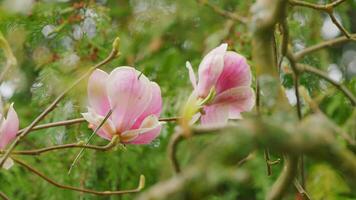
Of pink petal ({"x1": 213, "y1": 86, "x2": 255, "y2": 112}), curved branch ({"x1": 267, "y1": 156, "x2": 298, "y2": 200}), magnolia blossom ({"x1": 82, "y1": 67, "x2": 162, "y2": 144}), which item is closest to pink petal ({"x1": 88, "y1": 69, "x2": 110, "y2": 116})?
magnolia blossom ({"x1": 82, "y1": 67, "x2": 162, "y2": 144})

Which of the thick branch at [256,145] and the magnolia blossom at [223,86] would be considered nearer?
the thick branch at [256,145]

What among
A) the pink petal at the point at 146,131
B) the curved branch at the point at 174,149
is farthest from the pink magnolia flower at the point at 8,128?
the curved branch at the point at 174,149

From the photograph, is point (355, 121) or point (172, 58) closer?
point (355, 121)

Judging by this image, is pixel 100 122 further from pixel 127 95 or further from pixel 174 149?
pixel 174 149

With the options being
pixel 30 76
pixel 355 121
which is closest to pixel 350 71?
pixel 30 76

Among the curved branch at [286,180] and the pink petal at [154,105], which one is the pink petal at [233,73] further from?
the curved branch at [286,180]

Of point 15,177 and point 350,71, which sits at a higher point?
point 15,177

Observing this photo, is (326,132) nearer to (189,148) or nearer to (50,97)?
(189,148)
